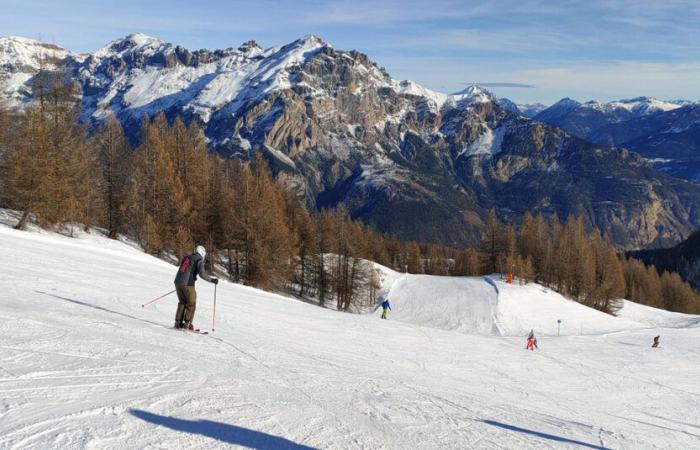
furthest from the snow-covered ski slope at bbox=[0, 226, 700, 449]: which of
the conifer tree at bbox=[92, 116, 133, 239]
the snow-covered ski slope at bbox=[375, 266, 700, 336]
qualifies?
the snow-covered ski slope at bbox=[375, 266, 700, 336]

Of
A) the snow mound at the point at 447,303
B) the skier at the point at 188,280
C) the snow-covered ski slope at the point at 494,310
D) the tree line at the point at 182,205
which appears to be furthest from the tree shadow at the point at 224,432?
the snow mound at the point at 447,303

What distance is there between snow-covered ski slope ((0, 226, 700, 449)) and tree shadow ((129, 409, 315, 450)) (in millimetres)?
34

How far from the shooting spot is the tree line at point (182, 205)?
112ft

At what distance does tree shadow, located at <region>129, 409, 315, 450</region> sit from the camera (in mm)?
7207

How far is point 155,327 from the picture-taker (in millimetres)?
14000

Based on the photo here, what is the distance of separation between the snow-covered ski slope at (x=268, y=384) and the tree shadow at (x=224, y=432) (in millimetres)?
34

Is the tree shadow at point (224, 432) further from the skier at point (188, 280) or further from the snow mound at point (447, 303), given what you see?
the snow mound at point (447, 303)

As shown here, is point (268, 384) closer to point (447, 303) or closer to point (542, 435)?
point (542, 435)

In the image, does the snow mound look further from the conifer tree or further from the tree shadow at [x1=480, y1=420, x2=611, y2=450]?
the tree shadow at [x1=480, y1=420, x2=611, y2=450]

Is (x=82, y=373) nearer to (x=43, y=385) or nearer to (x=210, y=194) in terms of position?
(x=43, y=385)

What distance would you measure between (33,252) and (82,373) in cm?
1803

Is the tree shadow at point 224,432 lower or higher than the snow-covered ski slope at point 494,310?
higher

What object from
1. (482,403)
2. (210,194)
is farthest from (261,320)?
(210,194)

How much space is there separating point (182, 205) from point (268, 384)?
38.4 m
